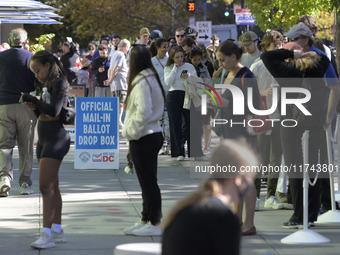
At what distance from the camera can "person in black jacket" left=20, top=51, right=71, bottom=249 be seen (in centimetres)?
825

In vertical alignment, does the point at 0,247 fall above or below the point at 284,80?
below

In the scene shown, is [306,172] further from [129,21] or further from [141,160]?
[129,21]

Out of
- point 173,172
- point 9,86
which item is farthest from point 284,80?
point 173,172

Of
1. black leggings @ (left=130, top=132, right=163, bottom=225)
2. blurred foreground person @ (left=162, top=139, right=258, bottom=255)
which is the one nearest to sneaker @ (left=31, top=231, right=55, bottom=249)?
black leggings @ (left=130, top=132, right=163, bottom=225)

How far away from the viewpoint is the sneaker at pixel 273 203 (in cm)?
1056

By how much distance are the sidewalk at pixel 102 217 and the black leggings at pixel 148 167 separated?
287mm

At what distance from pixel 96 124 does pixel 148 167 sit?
5.87 m

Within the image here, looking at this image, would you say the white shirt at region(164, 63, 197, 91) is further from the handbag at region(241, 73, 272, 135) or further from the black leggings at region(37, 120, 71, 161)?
the black leggings at region(37, 120, 71, 161)

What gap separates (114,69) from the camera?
64.4 feet

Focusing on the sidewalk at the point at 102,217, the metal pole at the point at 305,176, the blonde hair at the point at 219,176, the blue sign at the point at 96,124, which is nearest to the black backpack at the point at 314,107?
the metal pole at the point at 305,176

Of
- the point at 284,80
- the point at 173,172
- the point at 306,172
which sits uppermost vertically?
the point at 284,80

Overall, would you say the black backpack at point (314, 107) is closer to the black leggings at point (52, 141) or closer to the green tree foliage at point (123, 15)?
the black leggings at point (52, 141)

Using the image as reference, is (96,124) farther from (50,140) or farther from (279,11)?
(279,11)

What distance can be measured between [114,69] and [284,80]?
429 inches
